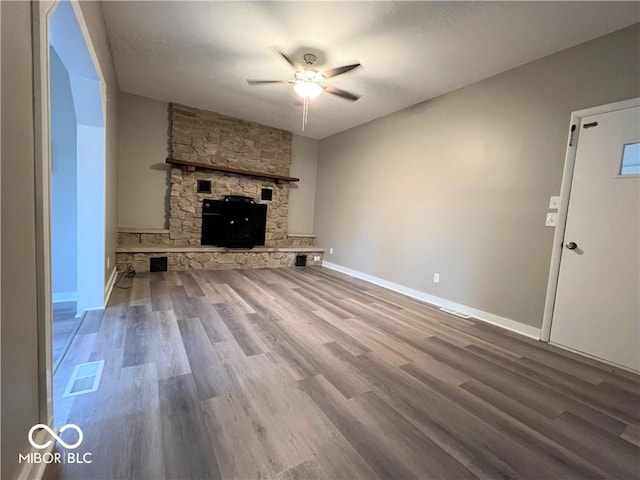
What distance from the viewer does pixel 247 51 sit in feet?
9.56

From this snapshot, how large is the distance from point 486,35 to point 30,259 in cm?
346

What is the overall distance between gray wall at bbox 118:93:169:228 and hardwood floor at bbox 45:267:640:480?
92.6 inches

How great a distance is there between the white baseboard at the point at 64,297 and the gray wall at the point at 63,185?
3cm

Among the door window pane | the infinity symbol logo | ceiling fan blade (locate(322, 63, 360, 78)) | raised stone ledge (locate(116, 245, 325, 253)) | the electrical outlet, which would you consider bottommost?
the infinity symbol logo

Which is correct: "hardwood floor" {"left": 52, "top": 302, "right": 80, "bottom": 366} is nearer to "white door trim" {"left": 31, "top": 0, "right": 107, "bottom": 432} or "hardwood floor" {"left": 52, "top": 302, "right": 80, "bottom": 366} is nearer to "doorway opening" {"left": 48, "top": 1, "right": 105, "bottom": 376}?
"doorway opening" {"left": 48, "top": 1, "right": 105, "bottom": 376}

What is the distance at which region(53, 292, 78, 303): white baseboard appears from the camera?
318cm

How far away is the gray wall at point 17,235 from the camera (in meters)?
0.81

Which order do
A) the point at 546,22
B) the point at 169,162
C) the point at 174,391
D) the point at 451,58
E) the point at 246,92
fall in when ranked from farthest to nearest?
the point at 169,162 → the point at 246,92 → the point at 451,58 → the point at 546,22 → the point at 174,391

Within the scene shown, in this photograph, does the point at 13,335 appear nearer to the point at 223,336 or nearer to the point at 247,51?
the point at 223,336

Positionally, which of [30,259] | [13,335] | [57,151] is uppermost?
[57,151]

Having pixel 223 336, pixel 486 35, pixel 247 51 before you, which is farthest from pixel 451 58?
pixel 223 336

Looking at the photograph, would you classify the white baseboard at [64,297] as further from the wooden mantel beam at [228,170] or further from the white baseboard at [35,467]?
the white baseboard at [35,467]

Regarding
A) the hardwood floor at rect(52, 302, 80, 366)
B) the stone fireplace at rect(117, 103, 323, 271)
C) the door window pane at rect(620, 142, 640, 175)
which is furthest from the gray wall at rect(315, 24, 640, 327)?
the hardwood floor at rect(52, 302, 80, 366)

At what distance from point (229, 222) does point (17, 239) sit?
4350mm
